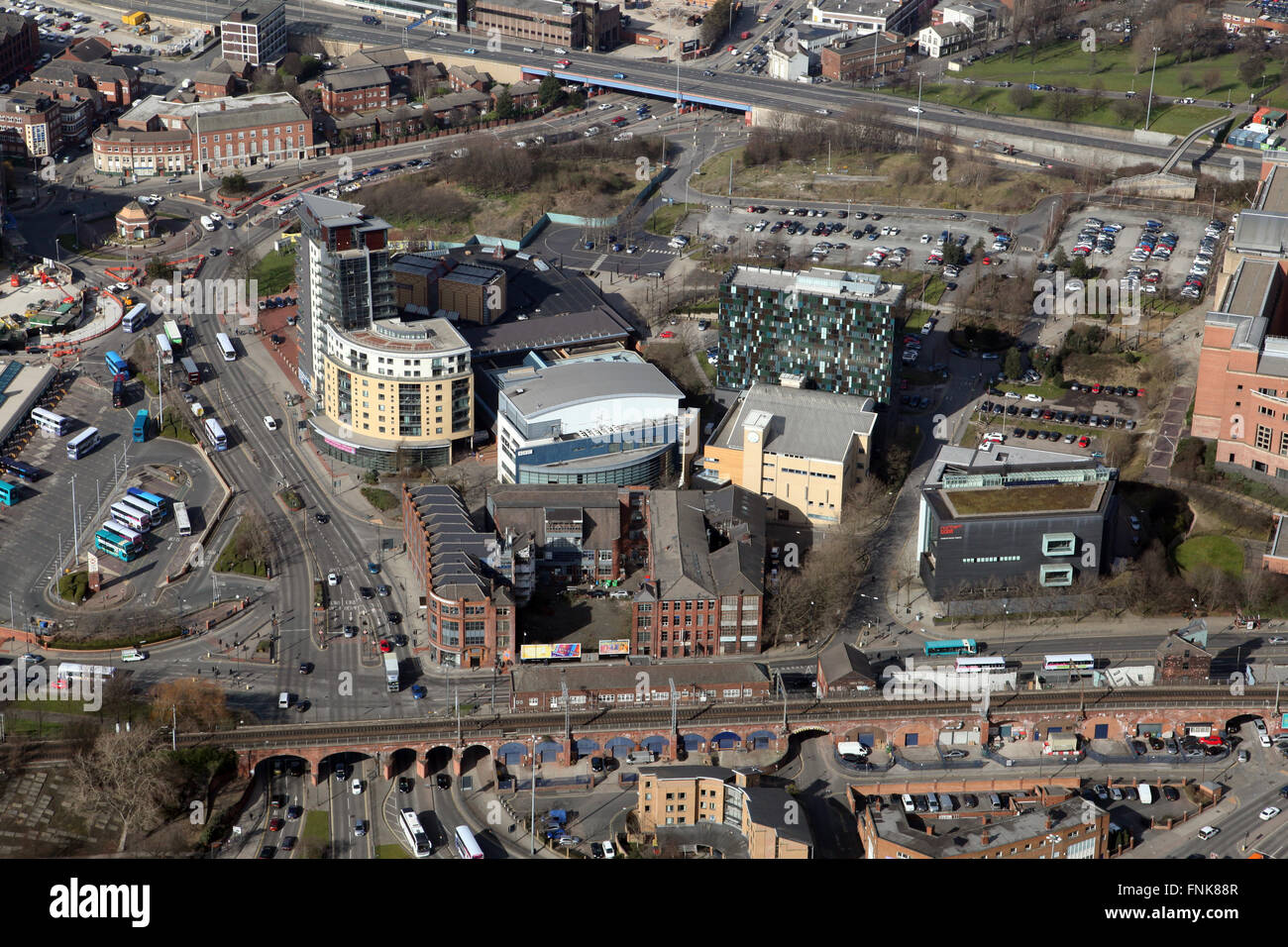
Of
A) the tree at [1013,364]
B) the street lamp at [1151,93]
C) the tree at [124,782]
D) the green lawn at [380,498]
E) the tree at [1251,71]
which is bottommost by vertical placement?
the tree at [124,782]

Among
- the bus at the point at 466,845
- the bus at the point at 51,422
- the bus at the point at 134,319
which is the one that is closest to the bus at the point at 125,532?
the bus at the point at 51,422

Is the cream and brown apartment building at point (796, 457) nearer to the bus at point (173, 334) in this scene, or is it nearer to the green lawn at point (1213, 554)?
the green lawn at point (1213, 554)

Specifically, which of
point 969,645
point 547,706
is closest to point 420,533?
point 547,706

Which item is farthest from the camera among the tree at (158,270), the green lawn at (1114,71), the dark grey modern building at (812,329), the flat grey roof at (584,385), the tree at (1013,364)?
the green lawn at (1114,71)

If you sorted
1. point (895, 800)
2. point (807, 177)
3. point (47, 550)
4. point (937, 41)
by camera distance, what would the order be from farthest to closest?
point (937, 41)
point (807, 177)
point (47, 550)
point (895, 800)

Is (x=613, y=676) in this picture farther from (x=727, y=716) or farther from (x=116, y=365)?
(x=116, y=365)

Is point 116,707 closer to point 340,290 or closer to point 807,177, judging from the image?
point 340,290
